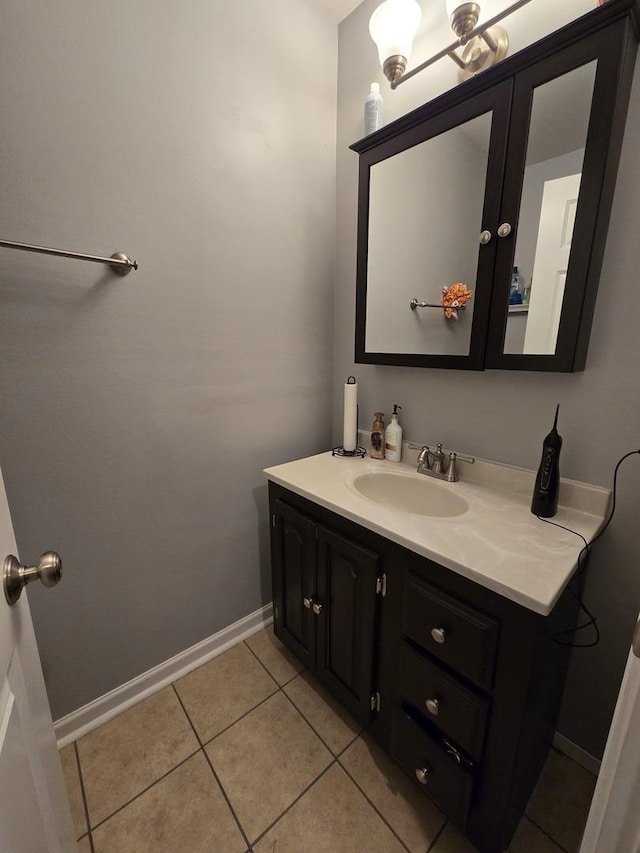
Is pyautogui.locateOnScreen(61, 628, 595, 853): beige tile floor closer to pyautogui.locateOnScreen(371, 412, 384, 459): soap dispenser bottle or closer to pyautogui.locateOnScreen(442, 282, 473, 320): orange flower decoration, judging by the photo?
pyautogui.locateOnScreen(371, 412, 384, 459): soap dispenser bottle

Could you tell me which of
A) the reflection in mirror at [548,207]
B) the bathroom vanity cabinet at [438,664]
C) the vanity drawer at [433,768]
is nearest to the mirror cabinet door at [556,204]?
the reflection in mirror at [548,207]

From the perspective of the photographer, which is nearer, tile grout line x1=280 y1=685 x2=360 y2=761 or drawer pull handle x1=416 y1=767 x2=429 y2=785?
drawer pull handle x1=416 y1=767 x2=429 y2=785

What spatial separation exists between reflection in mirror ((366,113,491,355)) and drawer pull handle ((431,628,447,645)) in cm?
80

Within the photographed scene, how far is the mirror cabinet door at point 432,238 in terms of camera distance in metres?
1.01

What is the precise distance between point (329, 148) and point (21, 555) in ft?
6.00

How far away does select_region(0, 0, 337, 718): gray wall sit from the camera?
913 mm

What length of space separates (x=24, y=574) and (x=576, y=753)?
159 centimetres

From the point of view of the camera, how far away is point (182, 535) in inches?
51.6

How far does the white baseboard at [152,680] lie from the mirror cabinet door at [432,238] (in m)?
1.29

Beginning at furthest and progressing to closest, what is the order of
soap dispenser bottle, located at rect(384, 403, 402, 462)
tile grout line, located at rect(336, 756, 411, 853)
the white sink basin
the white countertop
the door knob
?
soap dispenser bottle, located at rect(384, 403, 402, 462), the white sink basin, tile grout line, located at rect(336, 756, 411, 853), the white countertop, the door knob

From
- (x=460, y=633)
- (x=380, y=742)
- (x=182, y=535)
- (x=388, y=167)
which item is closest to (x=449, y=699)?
(x=460, y=633)

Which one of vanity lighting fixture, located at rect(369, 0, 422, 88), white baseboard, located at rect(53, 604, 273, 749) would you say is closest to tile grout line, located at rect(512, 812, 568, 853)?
white baseboard, located at rect(53, 604, 273, 749)

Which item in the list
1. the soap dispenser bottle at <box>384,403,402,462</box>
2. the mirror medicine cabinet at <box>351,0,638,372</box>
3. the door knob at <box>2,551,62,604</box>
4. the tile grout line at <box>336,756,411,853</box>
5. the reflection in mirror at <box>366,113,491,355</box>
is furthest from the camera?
the soap dispenser bottle at <box>384,403,402,462</box>

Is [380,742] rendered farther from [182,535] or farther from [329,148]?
[329,148]
